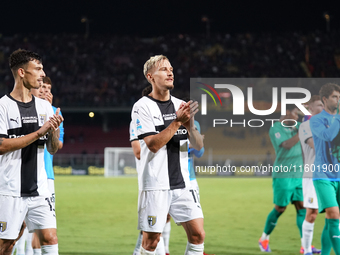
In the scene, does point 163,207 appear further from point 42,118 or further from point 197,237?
point 42,118

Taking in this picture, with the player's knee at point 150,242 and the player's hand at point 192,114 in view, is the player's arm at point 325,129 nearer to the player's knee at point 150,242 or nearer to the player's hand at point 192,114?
the player's hand at point 192,114

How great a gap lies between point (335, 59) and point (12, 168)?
3434 cm

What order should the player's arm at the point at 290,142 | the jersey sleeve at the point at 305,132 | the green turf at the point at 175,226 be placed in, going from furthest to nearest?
the green turf at the point at 175,226, the player's arm at the point at 290,142, the jersey sleeve at the point at 305,132

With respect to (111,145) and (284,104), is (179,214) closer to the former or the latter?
(284,104)

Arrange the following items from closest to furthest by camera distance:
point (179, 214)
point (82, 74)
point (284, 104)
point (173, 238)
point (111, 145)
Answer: point (179, 214) < point (284, 104) < point (173, 238) < point (111, 145) < point (82, 74)

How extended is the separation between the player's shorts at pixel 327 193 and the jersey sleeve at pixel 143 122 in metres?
2.33

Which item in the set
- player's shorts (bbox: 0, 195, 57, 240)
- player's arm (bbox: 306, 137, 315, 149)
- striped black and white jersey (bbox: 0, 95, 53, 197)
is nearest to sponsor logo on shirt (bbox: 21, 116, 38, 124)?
striped black and white jersey (bbox: 0, 95, 53, 197)

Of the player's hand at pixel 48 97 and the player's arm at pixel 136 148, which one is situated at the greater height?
the player's hand at pixel 48 97

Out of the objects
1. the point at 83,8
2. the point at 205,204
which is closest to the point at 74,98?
the point at 83,8

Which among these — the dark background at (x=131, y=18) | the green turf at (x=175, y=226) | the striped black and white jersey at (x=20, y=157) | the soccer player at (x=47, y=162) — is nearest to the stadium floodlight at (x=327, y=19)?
the dark background at (x=131, y=18)

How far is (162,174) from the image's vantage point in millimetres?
4453

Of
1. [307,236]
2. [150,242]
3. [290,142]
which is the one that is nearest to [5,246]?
[150,242]

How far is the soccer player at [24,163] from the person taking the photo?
13.6 feet

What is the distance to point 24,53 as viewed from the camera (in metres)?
4.35
